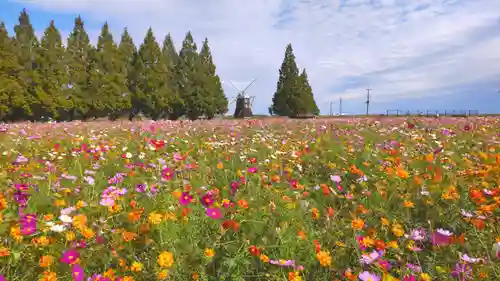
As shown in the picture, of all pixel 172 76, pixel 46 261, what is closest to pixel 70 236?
pixel 46 261

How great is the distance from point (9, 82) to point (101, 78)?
7.97 meters

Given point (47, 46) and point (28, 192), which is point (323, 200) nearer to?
point (28, 192)

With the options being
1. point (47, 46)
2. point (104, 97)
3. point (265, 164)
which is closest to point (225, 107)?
point (104, 97)

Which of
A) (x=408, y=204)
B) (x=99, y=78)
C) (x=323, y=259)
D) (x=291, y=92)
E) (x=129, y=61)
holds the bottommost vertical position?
(x=323, y=259)

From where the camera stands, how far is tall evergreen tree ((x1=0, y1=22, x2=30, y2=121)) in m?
32.8

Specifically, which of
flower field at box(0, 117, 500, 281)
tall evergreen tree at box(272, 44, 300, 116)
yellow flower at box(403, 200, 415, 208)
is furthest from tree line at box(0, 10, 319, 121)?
yellow flower at box(403, 200, 415, 208)

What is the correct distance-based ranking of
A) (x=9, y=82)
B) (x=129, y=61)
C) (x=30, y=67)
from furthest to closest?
(x=129, y=61) < (x=30, y=67) < (x=9, y=82)

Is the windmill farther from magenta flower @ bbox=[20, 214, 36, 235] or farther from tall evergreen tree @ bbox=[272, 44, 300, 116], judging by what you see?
magenta flower @ bbox=[20, 214, 36, 235]

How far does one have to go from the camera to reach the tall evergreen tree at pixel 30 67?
34.8 metres

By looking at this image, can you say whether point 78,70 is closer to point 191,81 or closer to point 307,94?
point 191,81

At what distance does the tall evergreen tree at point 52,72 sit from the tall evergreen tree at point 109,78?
3073 mm

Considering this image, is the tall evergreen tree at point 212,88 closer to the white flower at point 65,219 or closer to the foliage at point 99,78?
the foliage at point 99,78

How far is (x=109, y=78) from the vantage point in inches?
1563

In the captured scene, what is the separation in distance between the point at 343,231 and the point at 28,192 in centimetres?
231
